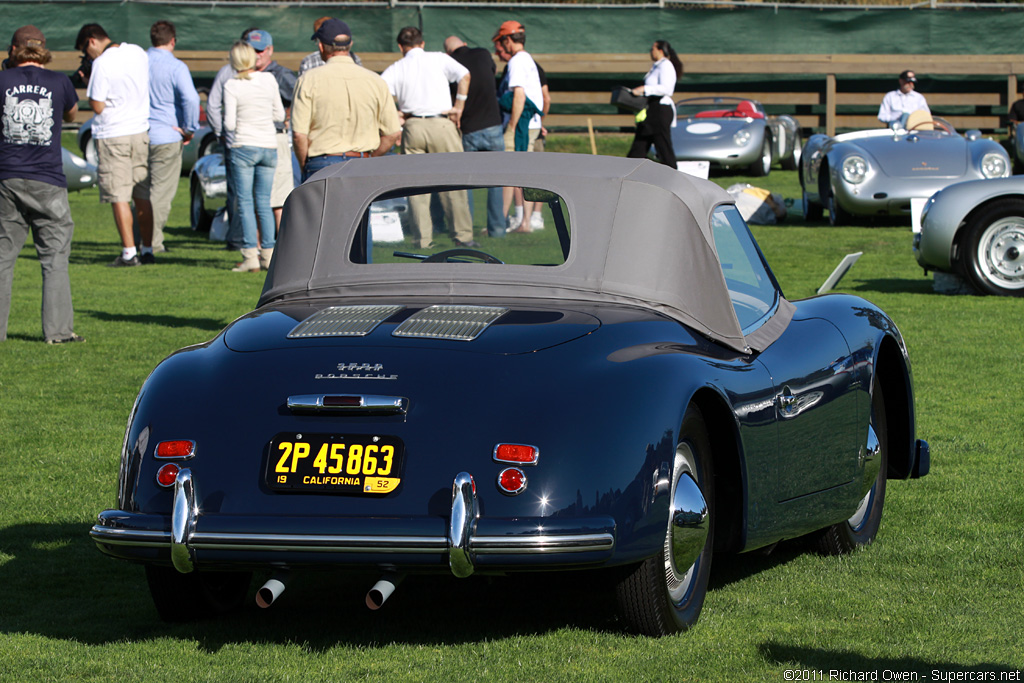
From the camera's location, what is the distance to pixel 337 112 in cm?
1169

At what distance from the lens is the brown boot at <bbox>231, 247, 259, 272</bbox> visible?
14375 millimetres

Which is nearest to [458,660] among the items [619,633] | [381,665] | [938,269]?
[381,665]

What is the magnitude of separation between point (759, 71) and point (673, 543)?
2574cm

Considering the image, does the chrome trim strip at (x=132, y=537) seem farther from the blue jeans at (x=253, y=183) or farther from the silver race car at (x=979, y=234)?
the blue jeans at (x=253, y=183)

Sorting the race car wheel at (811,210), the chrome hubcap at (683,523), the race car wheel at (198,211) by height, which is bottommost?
the race car wheel at (811,210)

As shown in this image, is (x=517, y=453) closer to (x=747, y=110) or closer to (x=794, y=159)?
(x=747, y=110)

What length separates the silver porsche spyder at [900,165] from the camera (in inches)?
659

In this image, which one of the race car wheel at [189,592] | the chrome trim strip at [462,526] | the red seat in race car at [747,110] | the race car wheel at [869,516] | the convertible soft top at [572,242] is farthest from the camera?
the red seat in race car at [747,110]

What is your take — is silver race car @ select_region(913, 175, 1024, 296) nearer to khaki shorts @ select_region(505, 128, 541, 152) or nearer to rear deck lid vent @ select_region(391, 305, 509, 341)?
khaki shorts @ select_region(505, 128, 541, 152)

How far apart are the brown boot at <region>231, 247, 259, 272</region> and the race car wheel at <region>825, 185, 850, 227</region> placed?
7.21 metres

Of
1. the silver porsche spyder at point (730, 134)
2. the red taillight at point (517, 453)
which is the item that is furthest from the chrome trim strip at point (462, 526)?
the silver porsche spyder at point (730, 134)

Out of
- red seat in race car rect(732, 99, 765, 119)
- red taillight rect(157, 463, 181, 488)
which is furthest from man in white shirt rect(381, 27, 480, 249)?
red seat in race car rect(732, 99, 765, 119)

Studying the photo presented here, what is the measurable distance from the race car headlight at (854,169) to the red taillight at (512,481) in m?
14.0

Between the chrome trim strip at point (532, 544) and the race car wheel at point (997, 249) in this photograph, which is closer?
the chrome trim strip at point (532, 544)
